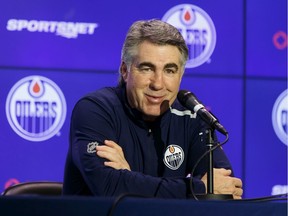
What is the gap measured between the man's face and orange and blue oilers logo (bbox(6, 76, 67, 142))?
112cm

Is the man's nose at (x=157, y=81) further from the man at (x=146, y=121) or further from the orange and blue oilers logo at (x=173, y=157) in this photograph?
the orange and blue oilers logo at (x=173, y=157)

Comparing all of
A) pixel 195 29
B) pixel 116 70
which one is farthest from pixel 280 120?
pixel 116 70

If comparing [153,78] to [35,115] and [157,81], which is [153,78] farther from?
[35,115]

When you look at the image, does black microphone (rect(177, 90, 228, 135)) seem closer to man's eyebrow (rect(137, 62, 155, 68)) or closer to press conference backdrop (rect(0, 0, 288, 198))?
man's eyebrow (rect(137, 62, 155, 68))

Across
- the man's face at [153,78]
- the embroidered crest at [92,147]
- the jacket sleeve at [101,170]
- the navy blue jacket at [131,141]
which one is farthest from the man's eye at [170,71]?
the embroidered crest at [92,147]

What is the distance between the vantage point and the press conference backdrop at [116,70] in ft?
12.8

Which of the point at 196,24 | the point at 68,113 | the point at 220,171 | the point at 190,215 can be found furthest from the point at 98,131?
the point at 196,24

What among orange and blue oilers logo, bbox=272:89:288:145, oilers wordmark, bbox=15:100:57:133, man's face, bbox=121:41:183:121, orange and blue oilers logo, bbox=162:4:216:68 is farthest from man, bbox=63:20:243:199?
orange and blue oilers logo, bbox=272:89:288:145

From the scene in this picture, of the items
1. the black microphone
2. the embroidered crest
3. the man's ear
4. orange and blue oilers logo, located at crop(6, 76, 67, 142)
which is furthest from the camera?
orange and blue oilers logo, located at crop(6, 76, 67, 142)

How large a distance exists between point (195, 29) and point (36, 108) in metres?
0.98

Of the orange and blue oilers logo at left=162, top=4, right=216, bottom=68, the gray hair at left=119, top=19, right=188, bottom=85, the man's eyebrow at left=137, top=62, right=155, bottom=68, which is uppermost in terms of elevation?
the orange and blue oilers logo at left=162, top=4, right=216, bottom=68

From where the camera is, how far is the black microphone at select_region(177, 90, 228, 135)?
7.80ft

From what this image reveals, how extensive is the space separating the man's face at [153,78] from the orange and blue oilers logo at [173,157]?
14 cm

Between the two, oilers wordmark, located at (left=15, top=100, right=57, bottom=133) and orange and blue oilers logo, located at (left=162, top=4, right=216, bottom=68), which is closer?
oilers wordmark, located at (left=15, top=100, right=57, bottom=133)
